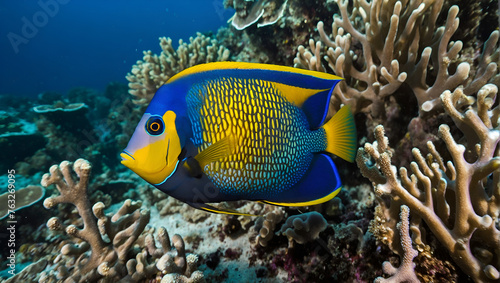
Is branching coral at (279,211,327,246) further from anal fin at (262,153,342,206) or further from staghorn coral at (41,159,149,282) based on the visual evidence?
staghorn coral at (41,159,149,282)

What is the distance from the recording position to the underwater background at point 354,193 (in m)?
1.43

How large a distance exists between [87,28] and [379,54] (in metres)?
106

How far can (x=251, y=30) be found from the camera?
480 cm

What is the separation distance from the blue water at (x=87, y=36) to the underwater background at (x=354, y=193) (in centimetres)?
5253

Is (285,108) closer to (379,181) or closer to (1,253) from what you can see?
(379,181)

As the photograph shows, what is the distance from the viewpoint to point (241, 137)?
1092 millimetres

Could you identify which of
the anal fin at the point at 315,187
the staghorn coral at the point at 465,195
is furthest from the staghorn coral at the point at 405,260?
the anal fin at the point at 315,187

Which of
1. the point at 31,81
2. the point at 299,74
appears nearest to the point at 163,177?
the point at 299,74

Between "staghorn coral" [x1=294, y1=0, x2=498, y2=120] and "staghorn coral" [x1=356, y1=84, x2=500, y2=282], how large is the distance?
2.30 ft

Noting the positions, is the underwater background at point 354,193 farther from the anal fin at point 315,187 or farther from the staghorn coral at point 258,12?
the anal fin at point 315,187

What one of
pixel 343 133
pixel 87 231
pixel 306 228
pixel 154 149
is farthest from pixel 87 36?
pixel 343 133

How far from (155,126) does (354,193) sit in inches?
93.2

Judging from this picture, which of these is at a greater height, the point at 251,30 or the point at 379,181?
the point at 251,30

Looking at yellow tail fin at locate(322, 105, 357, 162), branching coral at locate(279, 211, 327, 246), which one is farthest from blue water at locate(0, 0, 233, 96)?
yellow tail fin at locate(322, 105, 357, 162)
